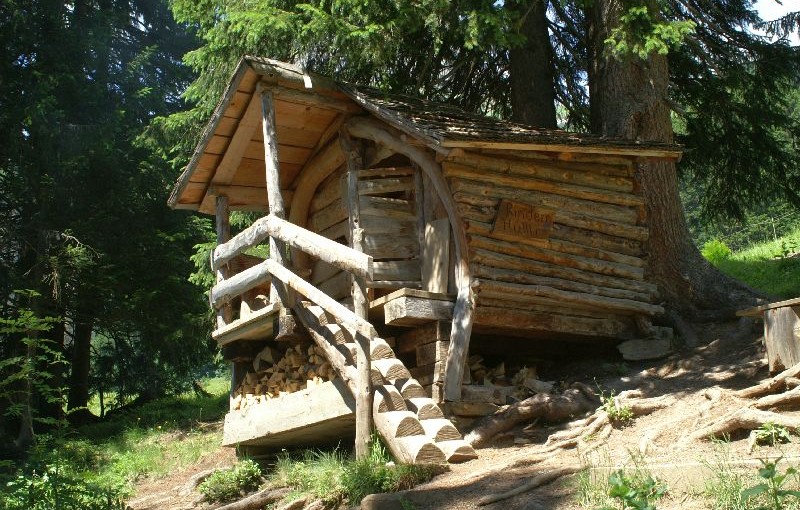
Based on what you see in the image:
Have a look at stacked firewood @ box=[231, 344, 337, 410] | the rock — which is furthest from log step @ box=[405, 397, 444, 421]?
the rock

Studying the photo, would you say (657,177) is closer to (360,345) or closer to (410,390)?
(410,390)

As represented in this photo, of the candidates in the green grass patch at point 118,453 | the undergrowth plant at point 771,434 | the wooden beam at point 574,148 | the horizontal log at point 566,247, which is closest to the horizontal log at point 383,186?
Answer: the horizontal log at point 566,247

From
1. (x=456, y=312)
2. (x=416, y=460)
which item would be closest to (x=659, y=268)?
(x=456, y=312)

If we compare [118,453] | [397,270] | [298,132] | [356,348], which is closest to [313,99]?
[298,132]

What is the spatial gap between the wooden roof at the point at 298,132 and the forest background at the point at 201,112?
1085 millimetres

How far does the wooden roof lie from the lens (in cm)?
996

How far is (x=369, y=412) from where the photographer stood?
27.9 ft

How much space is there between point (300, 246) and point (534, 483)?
421 cm

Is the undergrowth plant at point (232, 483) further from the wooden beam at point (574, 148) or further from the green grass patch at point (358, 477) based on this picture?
the wooden beam at point (574, 148)

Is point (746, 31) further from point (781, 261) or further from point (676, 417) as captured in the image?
point (676, 417)

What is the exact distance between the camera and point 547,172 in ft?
35.3

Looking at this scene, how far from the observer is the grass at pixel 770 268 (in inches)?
552

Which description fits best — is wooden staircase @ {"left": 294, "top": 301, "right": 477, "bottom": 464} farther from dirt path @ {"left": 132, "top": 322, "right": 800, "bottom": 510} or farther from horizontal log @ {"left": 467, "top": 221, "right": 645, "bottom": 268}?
horizontal log @ {"left": 467, "top": 221, "right": 645, "bottom": 268}

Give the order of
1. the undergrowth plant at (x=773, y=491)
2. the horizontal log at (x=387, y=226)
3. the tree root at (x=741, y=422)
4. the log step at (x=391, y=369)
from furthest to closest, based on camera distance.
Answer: the horizontal log at (x=387, y=226) → the log step at (x=391, y=369) → the tree root at (x=741, y=422) → the undergrowth plant at (x=773, y=491)
